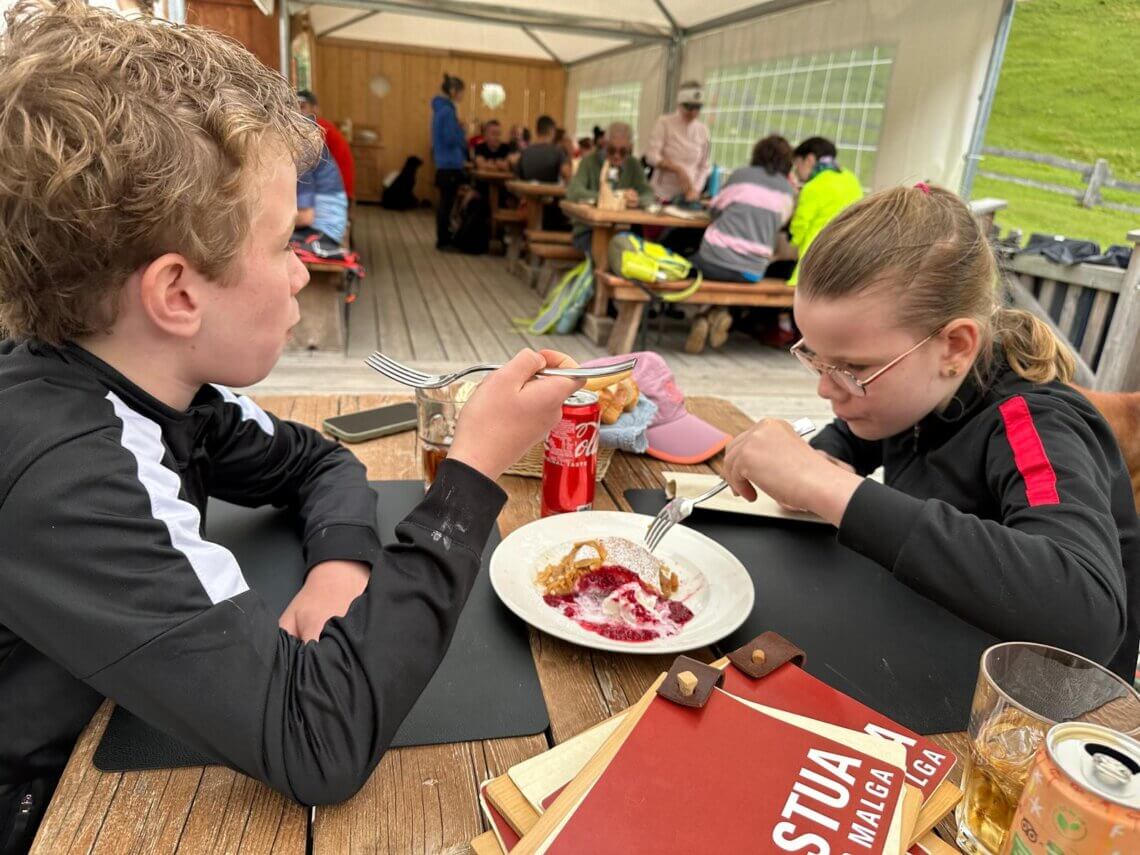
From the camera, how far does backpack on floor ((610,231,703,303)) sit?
533 cm

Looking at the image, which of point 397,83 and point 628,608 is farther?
point 397,83

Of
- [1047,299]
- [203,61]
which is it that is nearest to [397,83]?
[1047,299]

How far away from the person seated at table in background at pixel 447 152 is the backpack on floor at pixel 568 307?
4.47 meters

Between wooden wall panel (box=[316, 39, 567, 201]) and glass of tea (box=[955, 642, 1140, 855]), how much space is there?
16.2 metres

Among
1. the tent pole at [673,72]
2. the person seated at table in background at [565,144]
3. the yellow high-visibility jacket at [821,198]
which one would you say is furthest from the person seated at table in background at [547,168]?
the yellow high-visibility jacket at [821,198]

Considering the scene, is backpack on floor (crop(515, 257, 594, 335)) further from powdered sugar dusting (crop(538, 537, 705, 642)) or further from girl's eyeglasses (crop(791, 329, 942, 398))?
powdered sugar dusting (crop(538, 537, 705, 642))

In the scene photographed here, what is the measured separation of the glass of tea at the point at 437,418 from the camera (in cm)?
119

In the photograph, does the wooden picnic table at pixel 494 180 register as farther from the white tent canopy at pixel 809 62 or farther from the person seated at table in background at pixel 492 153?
the white tent canopy at pixel 809 62

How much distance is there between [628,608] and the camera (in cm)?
99

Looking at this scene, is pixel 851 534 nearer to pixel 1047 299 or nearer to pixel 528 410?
pixel 528 410

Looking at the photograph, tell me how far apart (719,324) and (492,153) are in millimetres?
7150

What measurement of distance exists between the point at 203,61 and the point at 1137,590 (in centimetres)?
154

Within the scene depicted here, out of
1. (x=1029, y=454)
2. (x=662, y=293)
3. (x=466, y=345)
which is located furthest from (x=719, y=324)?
(x=1029, y=454)

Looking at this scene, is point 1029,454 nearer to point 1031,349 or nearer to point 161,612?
point 1031,349
